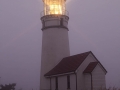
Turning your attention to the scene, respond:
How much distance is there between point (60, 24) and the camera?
89.9 ft

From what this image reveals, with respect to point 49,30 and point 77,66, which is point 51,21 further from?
point 77,66

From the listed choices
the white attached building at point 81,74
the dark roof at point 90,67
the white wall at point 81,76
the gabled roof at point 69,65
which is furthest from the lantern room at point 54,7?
the dark roof at point 90,67

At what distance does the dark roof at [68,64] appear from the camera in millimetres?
22922

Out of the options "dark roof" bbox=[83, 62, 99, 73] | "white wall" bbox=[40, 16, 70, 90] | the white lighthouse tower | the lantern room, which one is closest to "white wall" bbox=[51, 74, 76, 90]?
"dark roof" bbox=[83, 62, 99, 73]

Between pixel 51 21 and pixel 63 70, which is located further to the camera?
pixel 51 21

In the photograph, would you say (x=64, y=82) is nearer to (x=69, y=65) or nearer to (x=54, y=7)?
(x=69, y=65)

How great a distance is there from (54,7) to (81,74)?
954 cm

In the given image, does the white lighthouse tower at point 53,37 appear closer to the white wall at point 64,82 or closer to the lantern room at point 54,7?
the lantern room at point 54,7

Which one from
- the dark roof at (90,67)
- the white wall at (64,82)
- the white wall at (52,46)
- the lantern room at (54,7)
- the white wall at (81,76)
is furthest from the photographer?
the lantern room at (54,7)

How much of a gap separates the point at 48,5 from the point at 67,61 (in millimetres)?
7325

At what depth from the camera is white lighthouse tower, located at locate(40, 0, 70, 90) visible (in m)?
27.2

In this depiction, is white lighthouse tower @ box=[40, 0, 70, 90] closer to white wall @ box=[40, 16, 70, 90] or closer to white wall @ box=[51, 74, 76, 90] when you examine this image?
white wall @ box=[40, 16, 70, 90]

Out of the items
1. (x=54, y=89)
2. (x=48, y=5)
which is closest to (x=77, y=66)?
(x=54, y=89)

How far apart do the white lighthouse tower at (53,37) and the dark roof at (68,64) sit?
0.87 metres
